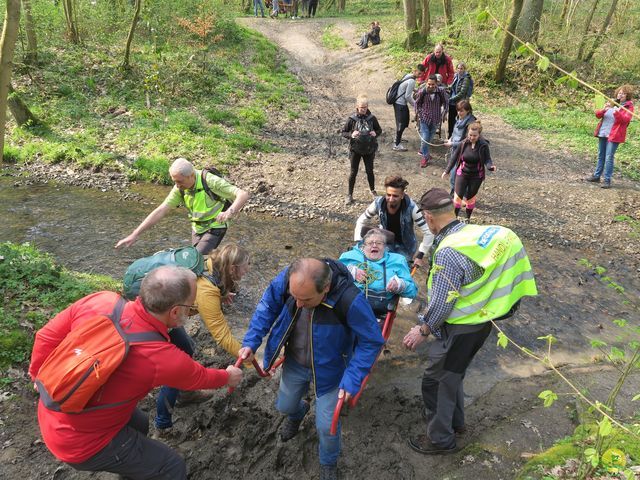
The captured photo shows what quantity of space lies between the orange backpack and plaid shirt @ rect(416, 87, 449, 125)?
9664 millimetres

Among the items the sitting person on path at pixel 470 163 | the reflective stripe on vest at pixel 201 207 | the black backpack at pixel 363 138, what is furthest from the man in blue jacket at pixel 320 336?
the black backpack at pixel 363 138

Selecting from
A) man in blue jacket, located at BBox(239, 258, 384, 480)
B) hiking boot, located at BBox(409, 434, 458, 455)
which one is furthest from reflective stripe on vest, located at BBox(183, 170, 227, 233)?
hiking boot, located at BBox(409, 434, 458, 455)

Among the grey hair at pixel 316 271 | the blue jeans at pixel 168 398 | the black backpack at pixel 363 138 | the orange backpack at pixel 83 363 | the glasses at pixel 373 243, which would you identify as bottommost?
the blue jeans at pixel 168 398

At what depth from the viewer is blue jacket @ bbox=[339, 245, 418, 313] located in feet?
15.1

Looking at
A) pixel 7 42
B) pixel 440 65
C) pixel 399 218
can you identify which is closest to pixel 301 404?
pixel 399 218

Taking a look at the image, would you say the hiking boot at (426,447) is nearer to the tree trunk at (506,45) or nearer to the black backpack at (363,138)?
the black backpack at (363,138)

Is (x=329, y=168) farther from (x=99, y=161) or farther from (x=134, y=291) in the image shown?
(x=134, y=291)

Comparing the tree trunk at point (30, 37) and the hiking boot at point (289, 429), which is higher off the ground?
the tree trunk at point (30, 37)

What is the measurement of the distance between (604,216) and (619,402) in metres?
6.18

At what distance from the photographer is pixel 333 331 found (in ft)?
11.1

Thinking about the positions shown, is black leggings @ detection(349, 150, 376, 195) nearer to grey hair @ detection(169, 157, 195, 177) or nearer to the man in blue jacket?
grey hair @ detection(169, 157, 195, 177)

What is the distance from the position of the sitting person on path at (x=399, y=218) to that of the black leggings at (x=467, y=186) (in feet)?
9.27

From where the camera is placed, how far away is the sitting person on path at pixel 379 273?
460 cm

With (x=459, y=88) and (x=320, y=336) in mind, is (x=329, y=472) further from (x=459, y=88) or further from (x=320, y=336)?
(x=459, y=88)
